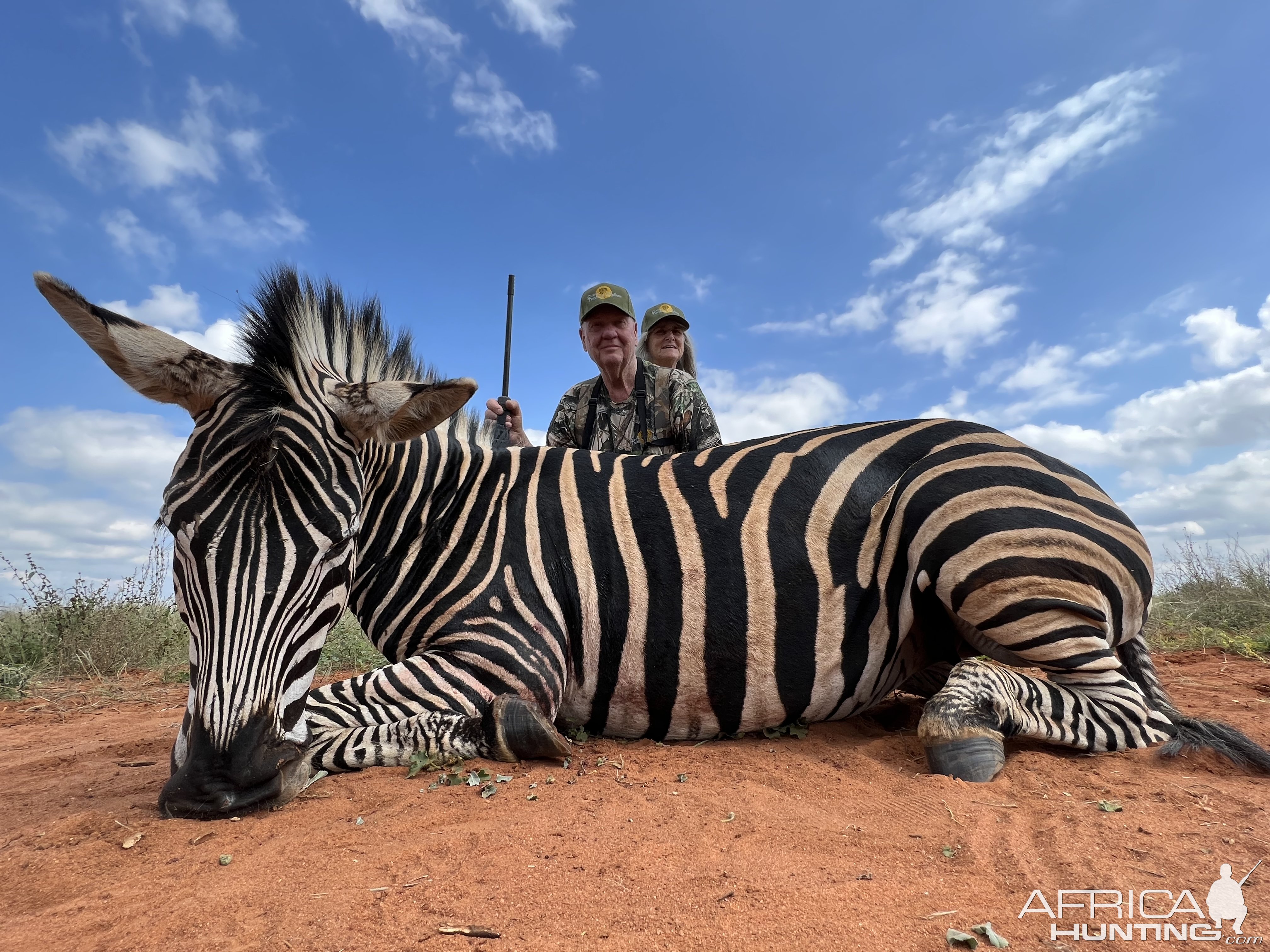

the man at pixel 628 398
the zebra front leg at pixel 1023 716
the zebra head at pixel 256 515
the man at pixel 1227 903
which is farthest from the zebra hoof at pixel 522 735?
the man at pixel 628 398

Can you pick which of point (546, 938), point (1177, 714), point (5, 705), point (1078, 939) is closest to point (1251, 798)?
point (1177, 714)

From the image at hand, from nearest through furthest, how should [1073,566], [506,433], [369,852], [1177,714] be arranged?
[369,852] < [1073,566] < [1177,714] < [506,433]

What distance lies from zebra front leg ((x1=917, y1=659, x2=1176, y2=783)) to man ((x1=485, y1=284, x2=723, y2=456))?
4253 mm

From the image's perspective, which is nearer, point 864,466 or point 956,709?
point 956,709

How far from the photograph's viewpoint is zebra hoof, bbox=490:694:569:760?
3.07m

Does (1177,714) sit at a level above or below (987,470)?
below

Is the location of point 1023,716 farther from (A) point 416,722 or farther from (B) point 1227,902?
(A) point 416,722

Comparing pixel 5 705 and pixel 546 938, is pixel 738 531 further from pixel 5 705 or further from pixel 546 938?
pixel 5 705

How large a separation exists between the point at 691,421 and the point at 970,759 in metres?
4.81

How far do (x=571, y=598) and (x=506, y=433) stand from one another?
156 cm

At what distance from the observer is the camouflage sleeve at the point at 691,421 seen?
7.27 metres

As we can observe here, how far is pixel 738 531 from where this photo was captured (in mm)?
3625

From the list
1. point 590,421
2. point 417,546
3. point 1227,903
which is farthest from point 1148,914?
point 590,421

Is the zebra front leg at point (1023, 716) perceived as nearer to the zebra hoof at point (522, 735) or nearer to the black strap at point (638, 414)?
the zebra hoof at point (522, 735)
